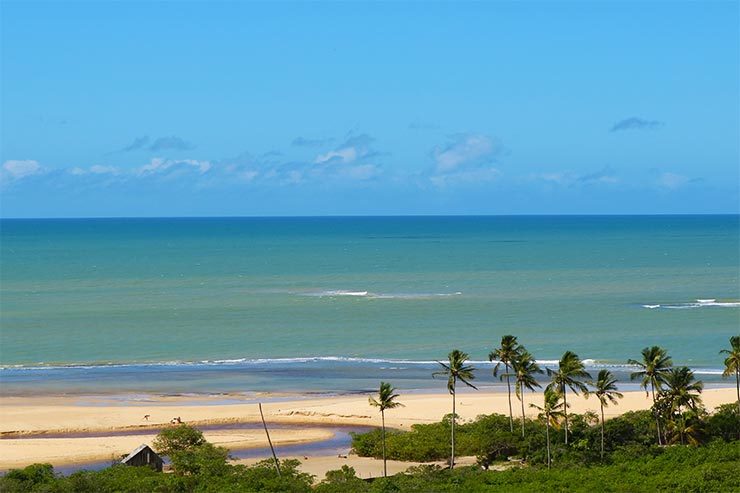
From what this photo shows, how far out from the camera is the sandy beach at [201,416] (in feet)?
173

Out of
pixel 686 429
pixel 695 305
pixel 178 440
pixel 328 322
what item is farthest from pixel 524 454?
pixel 695 305

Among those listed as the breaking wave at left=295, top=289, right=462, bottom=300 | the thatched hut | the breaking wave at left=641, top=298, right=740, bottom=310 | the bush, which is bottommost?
the thatched hut

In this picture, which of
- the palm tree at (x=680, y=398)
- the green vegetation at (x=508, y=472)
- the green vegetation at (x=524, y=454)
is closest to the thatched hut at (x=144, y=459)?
the green vegetation at (x=524, y=454)

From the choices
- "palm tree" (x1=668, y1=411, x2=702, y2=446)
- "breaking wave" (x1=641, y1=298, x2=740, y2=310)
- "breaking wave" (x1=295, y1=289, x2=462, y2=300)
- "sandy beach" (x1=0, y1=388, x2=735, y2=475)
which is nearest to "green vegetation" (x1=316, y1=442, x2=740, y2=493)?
"palm tree" (x1=668, y1=411, x2=702, y2=446)

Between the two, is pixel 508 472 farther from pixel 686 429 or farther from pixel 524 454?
pixel 686 429

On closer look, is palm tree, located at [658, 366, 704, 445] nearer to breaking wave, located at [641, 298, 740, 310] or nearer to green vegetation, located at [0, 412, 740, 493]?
green vegetation, located at [0, 412, 740, 493]

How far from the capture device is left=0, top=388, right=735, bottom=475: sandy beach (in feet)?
173

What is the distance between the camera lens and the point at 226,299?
12106 cm

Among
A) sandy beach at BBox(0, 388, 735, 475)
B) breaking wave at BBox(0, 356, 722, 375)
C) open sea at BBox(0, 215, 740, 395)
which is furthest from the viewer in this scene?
breaking wave at BBox(0, 356, 722, 375)

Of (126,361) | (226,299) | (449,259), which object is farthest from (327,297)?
(449,259)

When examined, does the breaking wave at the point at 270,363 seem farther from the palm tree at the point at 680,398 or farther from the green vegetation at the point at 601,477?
the green vegetation at the point at 601,477

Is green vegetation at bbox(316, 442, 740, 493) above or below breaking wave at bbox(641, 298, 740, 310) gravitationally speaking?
below

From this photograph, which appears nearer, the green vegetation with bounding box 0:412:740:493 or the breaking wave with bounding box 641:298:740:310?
the green vegetation with bounding box 0:412:740:493

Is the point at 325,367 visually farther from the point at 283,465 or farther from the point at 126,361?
the point at 283,465
